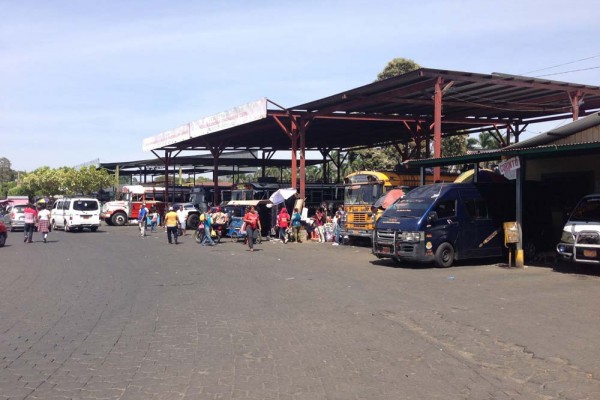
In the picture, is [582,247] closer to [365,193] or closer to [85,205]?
[365,193]

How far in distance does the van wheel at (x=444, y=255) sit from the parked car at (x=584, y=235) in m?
2.83

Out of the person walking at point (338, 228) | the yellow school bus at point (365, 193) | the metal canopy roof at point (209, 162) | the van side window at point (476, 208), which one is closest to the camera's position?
the van side window at point (476, 208)

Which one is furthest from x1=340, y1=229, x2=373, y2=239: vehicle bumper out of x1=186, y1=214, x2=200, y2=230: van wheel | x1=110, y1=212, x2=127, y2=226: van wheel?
x1=110, y1=212, x2=127, y2=226: van wheel

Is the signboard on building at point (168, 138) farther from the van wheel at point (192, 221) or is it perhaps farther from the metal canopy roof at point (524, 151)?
the metal canopy roof at point (524, 151)

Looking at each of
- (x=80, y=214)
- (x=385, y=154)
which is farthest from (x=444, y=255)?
(x=385, y=154)

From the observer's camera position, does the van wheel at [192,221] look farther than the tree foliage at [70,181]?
No

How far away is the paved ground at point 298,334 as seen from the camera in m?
5.56

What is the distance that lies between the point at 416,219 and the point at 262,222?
14066 mm

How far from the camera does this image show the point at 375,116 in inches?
1112

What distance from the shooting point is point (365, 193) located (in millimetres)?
23016

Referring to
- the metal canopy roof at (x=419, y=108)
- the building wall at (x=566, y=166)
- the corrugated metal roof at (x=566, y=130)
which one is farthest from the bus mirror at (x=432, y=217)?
the building wall at (x=566, y=166)

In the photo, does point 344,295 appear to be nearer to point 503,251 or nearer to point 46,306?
point 46,306

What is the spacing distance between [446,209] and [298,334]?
30.6 ft

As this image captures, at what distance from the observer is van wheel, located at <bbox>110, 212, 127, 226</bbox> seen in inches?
1578
